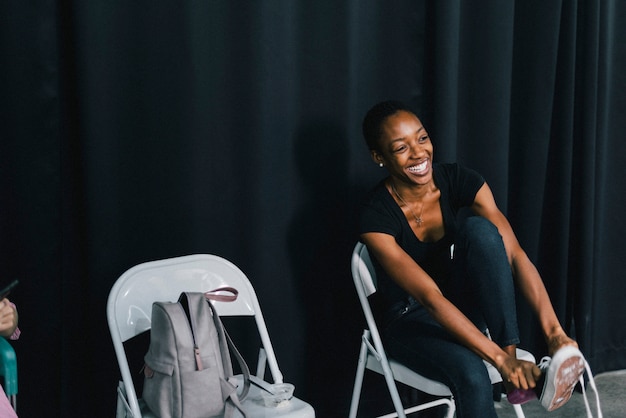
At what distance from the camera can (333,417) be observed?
7.72 feet

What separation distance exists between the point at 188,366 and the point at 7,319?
1.31 feet

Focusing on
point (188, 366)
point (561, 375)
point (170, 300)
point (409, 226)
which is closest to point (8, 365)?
point (188, 366)

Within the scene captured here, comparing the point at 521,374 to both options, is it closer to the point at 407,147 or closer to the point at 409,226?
the point at 409,226

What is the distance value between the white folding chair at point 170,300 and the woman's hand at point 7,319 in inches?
10.2

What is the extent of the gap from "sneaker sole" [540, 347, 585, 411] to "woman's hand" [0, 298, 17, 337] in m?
1.21

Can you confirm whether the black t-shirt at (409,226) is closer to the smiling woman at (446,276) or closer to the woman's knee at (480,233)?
the smiling woman at (446,276)

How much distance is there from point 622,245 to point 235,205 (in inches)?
71.9

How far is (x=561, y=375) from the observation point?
162cm

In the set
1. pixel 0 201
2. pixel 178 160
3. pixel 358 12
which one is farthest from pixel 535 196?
pixel 0 201

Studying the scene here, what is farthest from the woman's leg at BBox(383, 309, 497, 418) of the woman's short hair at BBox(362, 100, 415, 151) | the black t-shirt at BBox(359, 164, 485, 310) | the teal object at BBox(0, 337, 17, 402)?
the teal object at BBox(0, 337, 17, 402)

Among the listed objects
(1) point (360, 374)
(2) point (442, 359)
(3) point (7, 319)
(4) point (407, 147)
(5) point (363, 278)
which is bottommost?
(1) point (360, 374)

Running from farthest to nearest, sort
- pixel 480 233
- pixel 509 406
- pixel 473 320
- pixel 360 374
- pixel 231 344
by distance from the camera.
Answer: pixel 509 406
pixel 360 374
pixel 473 320
pixel 480 233
pixel 231 344

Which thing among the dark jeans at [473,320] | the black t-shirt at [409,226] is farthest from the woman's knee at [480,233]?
the black t-shirt at [409,226]

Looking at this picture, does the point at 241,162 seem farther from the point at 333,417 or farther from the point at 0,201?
the point at 333,417
